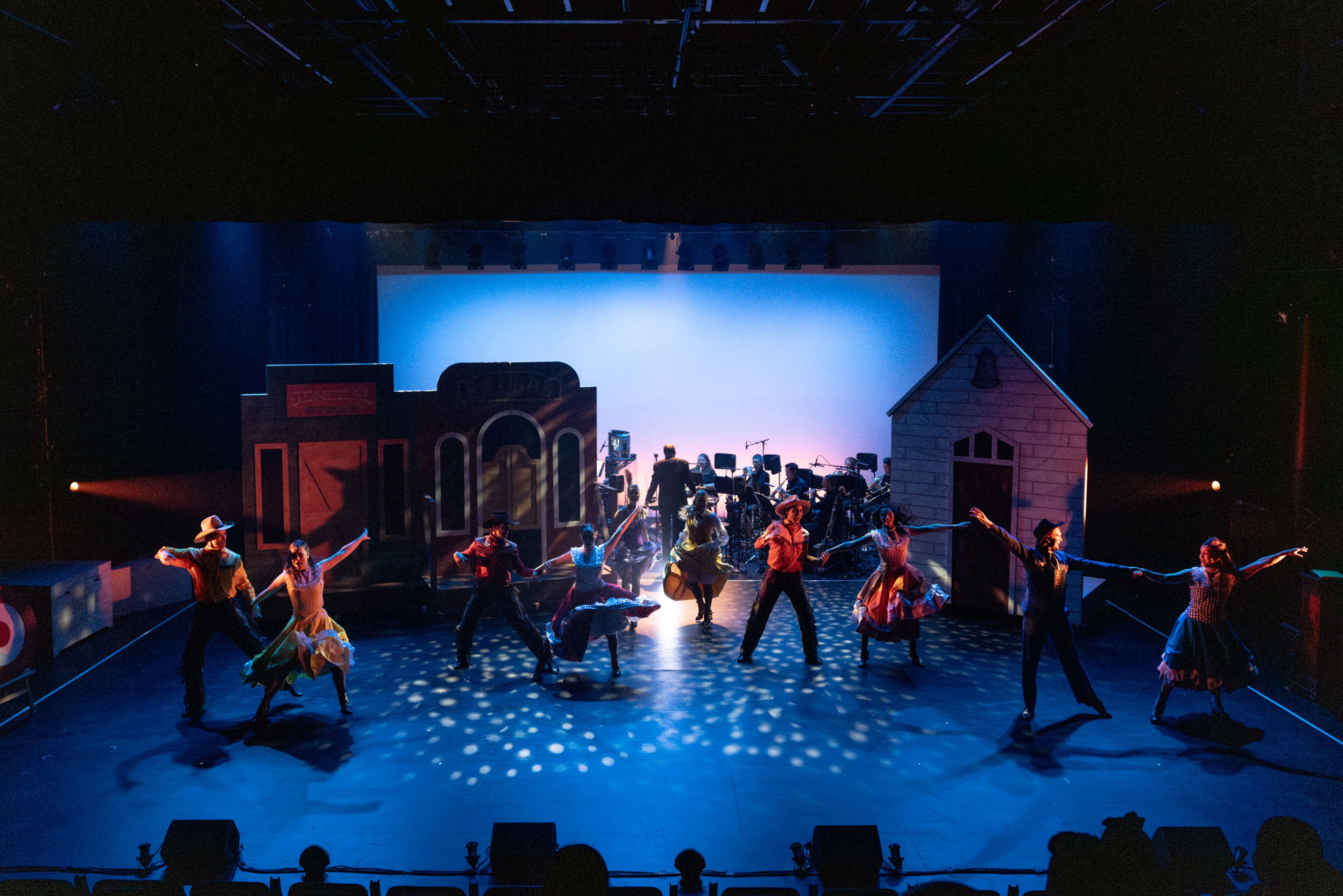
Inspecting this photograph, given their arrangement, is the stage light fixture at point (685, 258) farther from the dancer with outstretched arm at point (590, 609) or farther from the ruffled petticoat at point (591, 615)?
the ruffled petticoat at point (591, 615)

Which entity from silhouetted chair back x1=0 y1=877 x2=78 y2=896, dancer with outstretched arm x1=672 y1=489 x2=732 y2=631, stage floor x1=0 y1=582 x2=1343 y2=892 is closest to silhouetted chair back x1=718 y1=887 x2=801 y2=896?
stage floor x1=0 y1=582 x2=1343 y2=892

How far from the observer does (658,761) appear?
273 inches

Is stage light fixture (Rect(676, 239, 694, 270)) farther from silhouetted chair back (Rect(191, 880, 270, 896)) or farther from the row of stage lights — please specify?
silhouetted chair back (Rect(191, 880, 270, 896))

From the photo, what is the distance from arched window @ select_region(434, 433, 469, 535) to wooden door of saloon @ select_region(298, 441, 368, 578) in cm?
91

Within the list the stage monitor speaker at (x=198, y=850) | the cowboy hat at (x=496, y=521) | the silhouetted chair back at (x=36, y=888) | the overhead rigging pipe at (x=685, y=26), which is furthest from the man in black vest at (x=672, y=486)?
the silhouetted chair back at (x=36, y=888)

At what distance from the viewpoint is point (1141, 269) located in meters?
12.7

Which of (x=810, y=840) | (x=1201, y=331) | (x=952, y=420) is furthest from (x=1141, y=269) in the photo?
(x=810, y=840)

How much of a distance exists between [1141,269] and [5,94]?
1388 cm

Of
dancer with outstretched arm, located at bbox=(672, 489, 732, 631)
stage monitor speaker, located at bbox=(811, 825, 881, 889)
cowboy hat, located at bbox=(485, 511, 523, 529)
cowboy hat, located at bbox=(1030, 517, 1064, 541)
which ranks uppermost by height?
cowboy hat, located at bbox=(1030, 517, 1064, 541)

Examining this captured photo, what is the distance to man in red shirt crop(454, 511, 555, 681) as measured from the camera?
8.62 meters

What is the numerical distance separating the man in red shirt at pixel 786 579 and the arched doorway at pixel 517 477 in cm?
363

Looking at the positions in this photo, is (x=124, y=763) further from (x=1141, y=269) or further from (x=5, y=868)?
(x=1141, y=269)

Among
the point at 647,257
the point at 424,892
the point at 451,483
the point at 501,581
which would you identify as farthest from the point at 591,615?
the point at 647,257

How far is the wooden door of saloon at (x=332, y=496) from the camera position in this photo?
1107 cm
